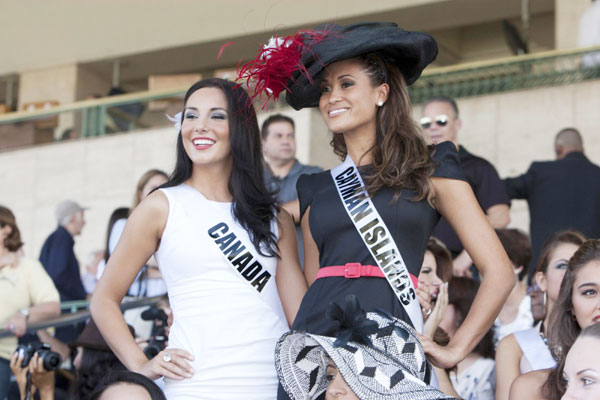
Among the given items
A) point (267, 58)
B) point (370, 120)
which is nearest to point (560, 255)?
point (370, 120)

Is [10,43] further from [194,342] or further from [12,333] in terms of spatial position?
[194,342]

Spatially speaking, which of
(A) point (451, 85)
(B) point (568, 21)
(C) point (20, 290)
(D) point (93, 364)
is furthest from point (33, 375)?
(B) point (568, 21)

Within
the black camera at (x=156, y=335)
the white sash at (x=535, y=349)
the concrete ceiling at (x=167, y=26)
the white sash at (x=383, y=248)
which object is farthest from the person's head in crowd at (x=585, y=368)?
the concrete ceiling at (x=167, y=26)

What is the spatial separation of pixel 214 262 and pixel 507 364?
1.27 metres

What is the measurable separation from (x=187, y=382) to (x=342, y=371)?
26.2 inches

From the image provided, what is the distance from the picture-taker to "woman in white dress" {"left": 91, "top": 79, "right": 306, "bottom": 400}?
2791 mm

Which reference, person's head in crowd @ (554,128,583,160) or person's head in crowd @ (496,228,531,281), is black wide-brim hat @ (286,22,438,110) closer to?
person's head in crowd @ (496,228,531,281)

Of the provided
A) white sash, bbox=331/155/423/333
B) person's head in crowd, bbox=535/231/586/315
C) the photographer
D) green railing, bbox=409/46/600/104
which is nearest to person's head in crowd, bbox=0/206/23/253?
the photographer

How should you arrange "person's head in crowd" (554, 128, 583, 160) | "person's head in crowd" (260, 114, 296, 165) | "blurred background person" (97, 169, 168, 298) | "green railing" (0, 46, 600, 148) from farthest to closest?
"green railing" (0, 46, 600, 148)
"person's head in crowd" (554, 128, 583, 160)
"person's head in crowd" (260, 114, 296, 165)
"blurred background person" (97, 169, 168, 298)

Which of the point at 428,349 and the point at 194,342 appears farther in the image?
the point at 194,342

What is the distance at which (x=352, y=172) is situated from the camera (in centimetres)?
285

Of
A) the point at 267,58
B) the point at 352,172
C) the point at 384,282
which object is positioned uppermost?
the point at 267,58

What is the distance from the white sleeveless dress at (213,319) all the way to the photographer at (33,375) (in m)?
1.69

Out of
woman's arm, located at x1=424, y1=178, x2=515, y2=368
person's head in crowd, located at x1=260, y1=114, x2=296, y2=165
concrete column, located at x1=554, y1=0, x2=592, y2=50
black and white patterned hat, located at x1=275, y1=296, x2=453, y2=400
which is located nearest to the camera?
black and white patterned hat, located at x1=275, y1=296, x2=453, y2=400
